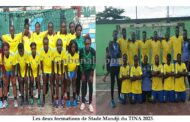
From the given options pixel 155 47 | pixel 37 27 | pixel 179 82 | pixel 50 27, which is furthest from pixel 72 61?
pixel 179 82

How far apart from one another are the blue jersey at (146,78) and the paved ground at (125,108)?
0.90 ft

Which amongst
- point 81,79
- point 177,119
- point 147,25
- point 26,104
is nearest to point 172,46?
point 147,25

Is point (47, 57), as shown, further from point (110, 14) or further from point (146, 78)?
point (146, 78)

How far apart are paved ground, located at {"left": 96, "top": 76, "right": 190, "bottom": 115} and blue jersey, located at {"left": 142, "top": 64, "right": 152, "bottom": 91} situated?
0.27 meters

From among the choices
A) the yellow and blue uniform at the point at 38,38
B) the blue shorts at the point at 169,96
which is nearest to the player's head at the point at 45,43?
the yellow and blue uniform at the point at 38,38

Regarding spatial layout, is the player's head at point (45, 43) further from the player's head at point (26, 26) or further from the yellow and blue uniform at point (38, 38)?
the player's head at point (26, 26)

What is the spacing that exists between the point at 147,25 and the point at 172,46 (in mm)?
462

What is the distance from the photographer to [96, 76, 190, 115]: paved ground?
5473 mm

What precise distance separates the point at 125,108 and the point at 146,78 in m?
0.52

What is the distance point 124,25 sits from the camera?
5.50 metres

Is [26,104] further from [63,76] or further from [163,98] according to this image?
[163,98]

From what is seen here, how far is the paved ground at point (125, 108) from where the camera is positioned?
5.47m

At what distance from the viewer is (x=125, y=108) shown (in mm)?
5570

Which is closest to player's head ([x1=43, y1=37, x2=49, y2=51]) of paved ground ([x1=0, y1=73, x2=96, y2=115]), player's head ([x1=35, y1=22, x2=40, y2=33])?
player's head ([x1=35, y1=22, x2=40, y2=33])
